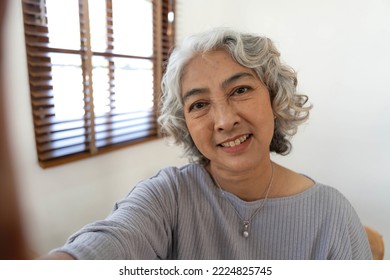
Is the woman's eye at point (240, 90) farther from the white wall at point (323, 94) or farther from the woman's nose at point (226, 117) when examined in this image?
the white wall at point (323, 94)

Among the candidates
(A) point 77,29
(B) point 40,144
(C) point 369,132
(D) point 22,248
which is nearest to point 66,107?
(B) point 40,144

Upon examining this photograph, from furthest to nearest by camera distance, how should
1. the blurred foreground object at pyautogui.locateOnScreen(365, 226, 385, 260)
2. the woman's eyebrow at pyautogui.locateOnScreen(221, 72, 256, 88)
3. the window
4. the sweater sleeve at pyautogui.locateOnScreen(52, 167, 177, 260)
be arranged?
the window < the blurred foreground object at pyautogui.locateOnScreen(365, 226, 385, 260) < the woman's eyebrow at pyautogui.locateOnScreen(221, 72, 256, 88) < the sweater sleeve at pyautogui.locateOnScreen(52, 167, 177, 260)

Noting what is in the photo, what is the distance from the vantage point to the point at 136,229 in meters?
0.52

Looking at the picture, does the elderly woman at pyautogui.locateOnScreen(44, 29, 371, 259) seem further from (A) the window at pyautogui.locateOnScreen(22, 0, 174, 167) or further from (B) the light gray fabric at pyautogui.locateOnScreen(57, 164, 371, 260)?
(A) the window at pyautogui.locateOnScreen(22, 0, 174, 167)

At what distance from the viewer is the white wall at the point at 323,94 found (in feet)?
2.55

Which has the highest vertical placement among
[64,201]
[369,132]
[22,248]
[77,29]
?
[77,29]

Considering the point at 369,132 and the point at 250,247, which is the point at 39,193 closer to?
the point at 250,247

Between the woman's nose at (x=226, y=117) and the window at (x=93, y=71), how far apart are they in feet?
2.26

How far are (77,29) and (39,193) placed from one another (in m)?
0.65

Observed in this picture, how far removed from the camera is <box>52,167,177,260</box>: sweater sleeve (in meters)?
0.45

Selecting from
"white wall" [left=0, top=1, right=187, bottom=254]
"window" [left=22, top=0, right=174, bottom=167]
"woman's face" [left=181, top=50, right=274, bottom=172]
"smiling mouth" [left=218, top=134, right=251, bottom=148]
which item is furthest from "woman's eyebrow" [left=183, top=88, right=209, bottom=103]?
"window" [left=22, top=0, right=174, bottom=167]

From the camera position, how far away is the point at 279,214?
650mm

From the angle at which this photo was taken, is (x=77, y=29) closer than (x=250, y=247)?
No

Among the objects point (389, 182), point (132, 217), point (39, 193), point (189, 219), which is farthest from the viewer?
point (39, 193)
